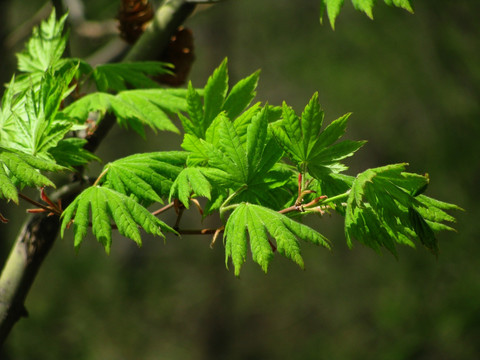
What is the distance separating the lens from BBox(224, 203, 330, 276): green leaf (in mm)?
834

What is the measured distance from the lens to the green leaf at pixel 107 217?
2.86ft

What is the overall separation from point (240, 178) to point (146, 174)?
0.18 m

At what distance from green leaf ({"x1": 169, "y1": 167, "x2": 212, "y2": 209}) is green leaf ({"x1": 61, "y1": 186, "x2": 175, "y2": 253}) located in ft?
0.19

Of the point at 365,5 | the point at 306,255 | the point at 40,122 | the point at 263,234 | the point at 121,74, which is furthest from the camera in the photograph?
the point at 306,255

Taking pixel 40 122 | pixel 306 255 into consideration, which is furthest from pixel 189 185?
pixel 306 255

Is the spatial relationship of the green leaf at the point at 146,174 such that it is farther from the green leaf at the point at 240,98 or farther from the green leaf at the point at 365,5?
the green leaf at the point at 365,5

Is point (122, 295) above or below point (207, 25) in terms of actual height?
below

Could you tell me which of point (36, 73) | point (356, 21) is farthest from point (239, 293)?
point (36, 73)

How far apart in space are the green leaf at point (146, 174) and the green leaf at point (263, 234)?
16 cm

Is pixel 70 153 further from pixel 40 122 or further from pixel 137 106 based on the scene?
pixel 137 106

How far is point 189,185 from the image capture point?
35.3 inches

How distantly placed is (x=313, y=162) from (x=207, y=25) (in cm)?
547

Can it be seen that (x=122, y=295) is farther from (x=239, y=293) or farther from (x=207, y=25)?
(x=207, y=25)

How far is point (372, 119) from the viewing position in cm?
602
